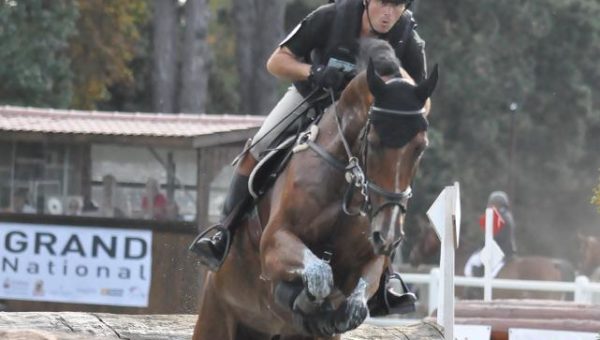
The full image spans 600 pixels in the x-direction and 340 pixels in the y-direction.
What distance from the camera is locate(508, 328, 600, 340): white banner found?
470 inches

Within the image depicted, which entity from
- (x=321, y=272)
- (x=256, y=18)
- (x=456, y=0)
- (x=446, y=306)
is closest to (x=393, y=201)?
(x=321, y=272)

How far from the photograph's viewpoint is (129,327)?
10008mm

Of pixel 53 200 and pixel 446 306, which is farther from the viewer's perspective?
pixel 53 200

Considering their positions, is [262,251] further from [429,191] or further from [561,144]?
[561,144]

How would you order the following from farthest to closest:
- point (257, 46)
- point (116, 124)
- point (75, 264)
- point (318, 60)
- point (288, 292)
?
point (257, 46), point (116, 124), point (75, 264), point (318, 60), point (288, 292)

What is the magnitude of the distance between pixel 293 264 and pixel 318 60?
126cm

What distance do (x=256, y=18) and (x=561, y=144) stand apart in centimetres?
905

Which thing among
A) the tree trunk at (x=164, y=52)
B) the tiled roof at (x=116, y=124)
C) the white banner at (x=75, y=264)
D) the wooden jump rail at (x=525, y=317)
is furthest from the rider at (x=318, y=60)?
the tree trunk at (x=164, y=52)

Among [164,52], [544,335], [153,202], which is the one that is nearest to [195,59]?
[164,52]

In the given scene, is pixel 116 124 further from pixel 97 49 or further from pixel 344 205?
pixel 97 49

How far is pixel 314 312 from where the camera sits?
24.7 ft

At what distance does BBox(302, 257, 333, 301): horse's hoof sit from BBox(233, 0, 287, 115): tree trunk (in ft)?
88.1

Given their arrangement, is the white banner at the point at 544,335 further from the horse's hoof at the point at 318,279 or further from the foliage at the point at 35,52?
the foliage at the point at 35,52

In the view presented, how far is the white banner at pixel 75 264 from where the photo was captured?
1723 centimetres
